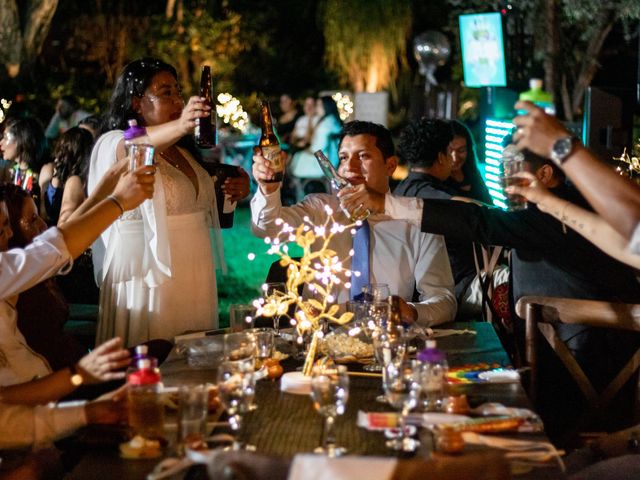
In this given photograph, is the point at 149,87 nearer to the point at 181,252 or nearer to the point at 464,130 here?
the point at 181,252

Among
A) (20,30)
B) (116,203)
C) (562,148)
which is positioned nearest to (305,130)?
(20,30)

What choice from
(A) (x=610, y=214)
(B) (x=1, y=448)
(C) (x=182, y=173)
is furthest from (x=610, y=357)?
(B) (x=1, y=448)

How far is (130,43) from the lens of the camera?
19.8 metres

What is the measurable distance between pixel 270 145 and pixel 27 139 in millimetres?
3391

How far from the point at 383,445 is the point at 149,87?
2.17 m

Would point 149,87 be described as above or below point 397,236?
above

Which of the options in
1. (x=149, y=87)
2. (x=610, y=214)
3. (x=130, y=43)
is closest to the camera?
(x=610, y=214)

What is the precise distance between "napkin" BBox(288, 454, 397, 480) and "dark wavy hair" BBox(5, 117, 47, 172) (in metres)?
5.31

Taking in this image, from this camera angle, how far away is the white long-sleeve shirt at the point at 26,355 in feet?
8.46

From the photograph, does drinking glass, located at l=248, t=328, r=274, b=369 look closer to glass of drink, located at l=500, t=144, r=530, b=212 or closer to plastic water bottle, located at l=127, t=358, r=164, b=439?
plastic water bottle, located at l=127, t=358, r=164, b=439

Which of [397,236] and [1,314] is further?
[397,236]

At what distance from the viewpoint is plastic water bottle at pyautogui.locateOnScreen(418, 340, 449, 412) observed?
268 cm

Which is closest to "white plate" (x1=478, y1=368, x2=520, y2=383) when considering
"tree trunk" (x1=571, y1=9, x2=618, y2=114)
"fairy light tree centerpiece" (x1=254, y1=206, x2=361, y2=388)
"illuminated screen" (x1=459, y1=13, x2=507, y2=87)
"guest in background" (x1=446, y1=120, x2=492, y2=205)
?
"fairy light tree centerpiece" (x1=254, y1=206, x2=361, y2=388)

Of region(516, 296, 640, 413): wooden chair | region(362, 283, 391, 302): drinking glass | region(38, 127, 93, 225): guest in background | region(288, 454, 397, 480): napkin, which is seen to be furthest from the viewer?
region(38, 127, 93, 225): guest in background
